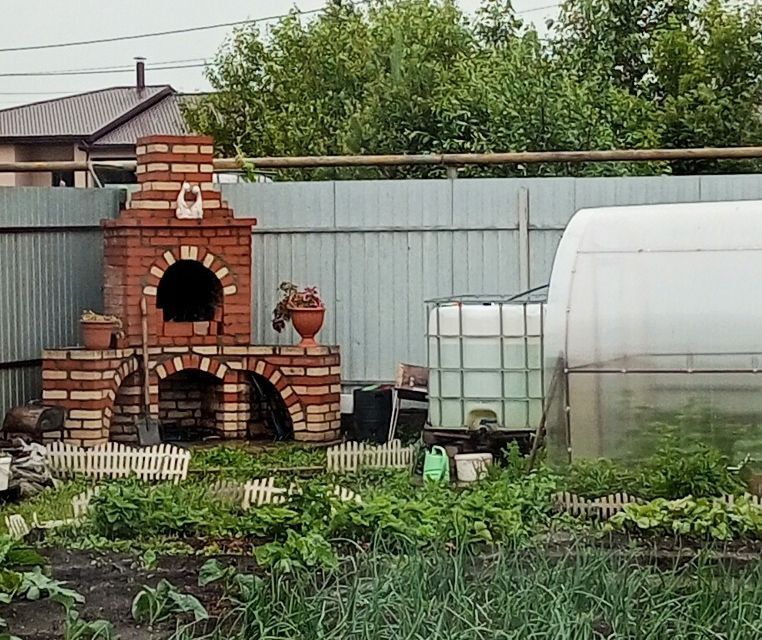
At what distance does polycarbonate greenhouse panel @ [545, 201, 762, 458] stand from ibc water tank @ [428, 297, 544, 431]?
1.03 metres

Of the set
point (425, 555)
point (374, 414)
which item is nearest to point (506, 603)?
point (425, 555)

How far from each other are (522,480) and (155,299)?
12.3ft

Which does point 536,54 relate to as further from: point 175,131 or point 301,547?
point 175,131

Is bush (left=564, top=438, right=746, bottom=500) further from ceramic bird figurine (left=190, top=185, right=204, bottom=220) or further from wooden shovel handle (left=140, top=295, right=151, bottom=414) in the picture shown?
ceramic bird figurine (left=190, top=185, right=204, bottom=220)

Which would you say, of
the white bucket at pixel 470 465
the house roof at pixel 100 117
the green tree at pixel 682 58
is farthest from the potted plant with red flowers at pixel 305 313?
the house roof at pixel 100 117

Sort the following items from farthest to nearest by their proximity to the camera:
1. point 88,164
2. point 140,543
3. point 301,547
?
1. point 88,164
2. point 140,543
3. point 301,547

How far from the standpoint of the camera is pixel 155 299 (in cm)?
948

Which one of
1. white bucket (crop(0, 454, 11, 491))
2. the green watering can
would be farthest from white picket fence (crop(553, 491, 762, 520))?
white bucket (crop(0, 454, 11, 491))

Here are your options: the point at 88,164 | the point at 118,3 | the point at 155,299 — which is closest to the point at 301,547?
the point at 155,299

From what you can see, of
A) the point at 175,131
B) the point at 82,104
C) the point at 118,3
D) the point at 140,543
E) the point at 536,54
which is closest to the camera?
the point at 140,543

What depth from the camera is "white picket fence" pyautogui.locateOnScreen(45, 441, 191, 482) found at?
815 cm

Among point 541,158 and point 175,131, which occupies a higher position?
point 175,131

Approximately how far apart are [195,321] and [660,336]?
3986mm

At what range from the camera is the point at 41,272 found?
977cm
